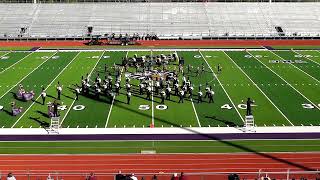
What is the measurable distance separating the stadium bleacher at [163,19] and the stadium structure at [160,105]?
0.64 m

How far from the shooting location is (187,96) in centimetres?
2359

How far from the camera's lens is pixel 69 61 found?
111 ft

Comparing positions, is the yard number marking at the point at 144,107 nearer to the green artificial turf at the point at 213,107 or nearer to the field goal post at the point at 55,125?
the green artificial turf at the point at 213,107

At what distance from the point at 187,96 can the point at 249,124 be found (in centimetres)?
519

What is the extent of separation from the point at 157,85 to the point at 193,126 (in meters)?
5.09

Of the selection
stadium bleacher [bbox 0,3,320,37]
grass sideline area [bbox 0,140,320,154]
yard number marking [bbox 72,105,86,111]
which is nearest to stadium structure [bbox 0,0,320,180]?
grass sideline area [bbox 0,140,320,154]

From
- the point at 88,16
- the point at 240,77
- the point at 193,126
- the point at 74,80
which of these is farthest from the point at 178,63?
the point at 88,16

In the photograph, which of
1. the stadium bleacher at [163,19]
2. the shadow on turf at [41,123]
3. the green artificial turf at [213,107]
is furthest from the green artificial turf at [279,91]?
the stadium bleacher at [163,19]

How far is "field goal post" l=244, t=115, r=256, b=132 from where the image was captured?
18.8 metres

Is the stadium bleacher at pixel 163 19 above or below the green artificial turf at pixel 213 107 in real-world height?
above

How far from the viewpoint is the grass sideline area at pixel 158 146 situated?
55.3 feet

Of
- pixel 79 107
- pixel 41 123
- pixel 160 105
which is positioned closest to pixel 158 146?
pixel 160 105

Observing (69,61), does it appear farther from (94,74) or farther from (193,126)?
(193,126)

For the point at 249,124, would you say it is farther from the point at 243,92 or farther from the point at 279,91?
the point at 279,91
